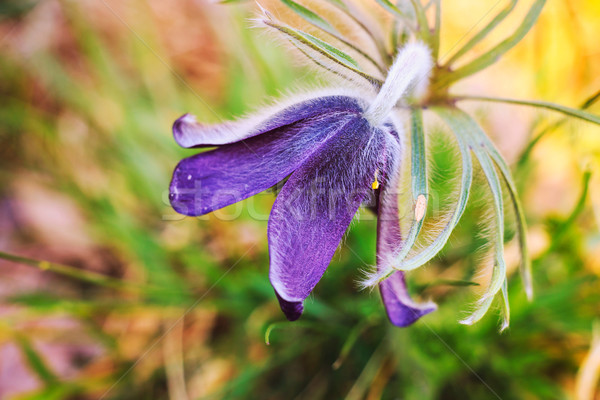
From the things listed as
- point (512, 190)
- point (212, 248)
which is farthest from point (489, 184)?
point (212, 248)

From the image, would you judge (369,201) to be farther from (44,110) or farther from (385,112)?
(44,110)

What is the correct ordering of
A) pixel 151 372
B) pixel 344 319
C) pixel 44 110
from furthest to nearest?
1. pixel 44 110
2. pixel 151 372
3. pixel 344 319

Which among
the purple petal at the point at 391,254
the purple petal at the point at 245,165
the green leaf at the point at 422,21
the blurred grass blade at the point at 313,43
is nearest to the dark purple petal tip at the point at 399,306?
the purple petal at the point at 391,254

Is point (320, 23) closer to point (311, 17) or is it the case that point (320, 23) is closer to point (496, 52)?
point (311, 17)

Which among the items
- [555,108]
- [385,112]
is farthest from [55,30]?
[555,108]

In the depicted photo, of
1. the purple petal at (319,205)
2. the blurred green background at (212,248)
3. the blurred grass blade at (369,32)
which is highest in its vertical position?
the blurred grass blade at (369,32)

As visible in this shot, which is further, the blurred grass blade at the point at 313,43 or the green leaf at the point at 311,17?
the green leaf at the point at 311,17

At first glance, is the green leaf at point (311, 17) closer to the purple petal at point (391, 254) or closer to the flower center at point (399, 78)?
the flower center at point (399, 78)
